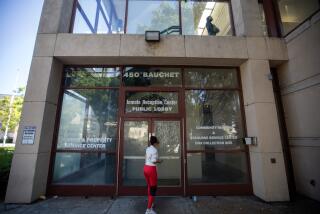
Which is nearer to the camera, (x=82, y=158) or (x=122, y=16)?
(x=82, y=158)

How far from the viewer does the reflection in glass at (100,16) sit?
683 cm

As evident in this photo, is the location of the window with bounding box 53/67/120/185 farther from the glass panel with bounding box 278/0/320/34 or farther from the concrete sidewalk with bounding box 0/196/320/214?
the glass panel with bounding box 278/0/320/34

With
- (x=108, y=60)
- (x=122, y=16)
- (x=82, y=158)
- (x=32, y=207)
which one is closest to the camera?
(x=32, y=207)

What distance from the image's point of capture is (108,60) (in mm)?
6195

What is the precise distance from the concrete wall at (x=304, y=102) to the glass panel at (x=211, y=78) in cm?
189

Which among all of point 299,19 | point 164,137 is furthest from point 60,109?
point 299,19

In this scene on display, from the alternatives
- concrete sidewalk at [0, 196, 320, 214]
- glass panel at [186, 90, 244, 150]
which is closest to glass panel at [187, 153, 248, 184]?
glass panel at [186, 90, 244, 150]

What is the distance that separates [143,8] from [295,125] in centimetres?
754

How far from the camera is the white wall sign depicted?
5.18 metres

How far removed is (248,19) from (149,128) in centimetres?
569

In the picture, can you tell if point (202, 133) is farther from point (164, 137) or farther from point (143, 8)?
point (143, 8)

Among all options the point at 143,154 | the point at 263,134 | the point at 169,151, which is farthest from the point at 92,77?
the point at 263,134

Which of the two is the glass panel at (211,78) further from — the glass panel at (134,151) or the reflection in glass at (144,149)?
the glass panel at (134,151)

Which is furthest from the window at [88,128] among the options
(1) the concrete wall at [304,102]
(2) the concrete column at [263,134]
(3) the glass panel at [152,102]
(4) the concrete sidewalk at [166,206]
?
(1) the concrete wall at [304,102]
